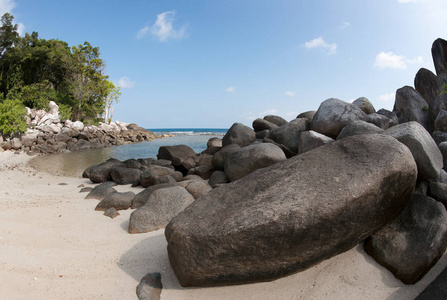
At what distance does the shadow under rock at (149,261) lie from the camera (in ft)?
11.7

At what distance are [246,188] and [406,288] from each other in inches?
82.9

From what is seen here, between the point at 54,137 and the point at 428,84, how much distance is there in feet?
91.5

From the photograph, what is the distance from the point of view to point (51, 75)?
36.1 metres

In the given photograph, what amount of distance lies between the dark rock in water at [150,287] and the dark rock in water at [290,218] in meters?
0.29

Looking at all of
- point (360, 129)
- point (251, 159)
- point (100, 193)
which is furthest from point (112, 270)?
point (360, 129)

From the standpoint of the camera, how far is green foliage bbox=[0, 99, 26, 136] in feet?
71.2

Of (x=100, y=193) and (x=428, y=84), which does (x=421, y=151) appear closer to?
(x=100, y=193)

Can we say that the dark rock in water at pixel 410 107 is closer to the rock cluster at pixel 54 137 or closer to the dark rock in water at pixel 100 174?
the dark rock in water at pixel 100 174

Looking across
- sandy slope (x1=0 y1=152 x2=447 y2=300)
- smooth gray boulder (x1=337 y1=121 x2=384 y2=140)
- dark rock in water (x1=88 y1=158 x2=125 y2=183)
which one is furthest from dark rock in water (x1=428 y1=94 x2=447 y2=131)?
dark rock in water (x1=88 y1=158 x2=125 y2=183)

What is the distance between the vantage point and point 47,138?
2498 centimetres

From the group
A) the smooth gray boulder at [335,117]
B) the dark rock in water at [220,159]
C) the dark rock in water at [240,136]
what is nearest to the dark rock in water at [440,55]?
the smooth gray boulder at [335,117]

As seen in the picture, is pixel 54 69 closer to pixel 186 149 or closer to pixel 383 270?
pixel 186 149

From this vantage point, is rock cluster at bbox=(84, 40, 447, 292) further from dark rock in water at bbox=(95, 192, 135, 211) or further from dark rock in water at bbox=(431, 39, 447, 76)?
dark rock in water at bbox=(431, 39, 447, 76)

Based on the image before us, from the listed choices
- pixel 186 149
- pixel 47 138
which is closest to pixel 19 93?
pixel 47 138
